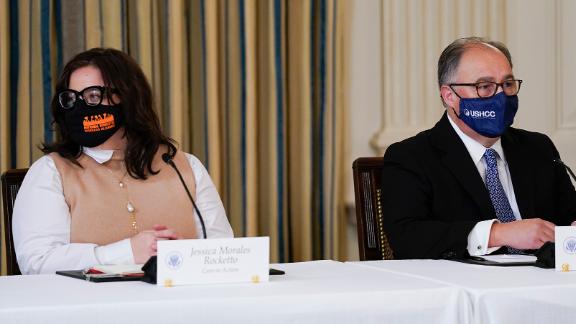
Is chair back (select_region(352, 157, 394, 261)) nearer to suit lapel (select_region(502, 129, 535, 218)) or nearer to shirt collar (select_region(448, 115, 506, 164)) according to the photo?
shirt collar (select_region(448, 115, 506, 164))

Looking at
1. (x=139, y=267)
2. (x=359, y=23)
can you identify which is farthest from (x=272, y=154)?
(x=139, y=267)

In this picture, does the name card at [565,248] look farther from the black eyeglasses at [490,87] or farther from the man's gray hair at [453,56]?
the man's gray hair at [453,56]

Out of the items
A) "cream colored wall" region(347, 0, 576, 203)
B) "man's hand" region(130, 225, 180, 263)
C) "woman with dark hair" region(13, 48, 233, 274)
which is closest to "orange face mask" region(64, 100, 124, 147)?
"woman with dark hair" region(13, 48, 233, 274)

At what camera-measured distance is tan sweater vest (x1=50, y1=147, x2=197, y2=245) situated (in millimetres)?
2363

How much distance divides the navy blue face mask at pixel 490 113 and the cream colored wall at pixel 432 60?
1.23 m

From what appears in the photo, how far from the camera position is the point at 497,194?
8.21 ft

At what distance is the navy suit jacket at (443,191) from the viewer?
94.3 inches

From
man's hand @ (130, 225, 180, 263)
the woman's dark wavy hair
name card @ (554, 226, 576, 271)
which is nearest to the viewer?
name card @ (554, 226, 576, 271)

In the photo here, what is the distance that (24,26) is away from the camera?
319 centimetres

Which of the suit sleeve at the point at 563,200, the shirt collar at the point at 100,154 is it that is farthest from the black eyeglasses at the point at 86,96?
the suit sleeve at the point at 563,200

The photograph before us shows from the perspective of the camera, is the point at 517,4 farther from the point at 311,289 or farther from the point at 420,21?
the point at 311,289

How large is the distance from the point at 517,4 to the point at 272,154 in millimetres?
1299

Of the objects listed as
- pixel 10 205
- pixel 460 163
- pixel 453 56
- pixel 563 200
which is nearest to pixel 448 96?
pixel 453 56

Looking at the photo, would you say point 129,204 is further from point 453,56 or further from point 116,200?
point 453,56
